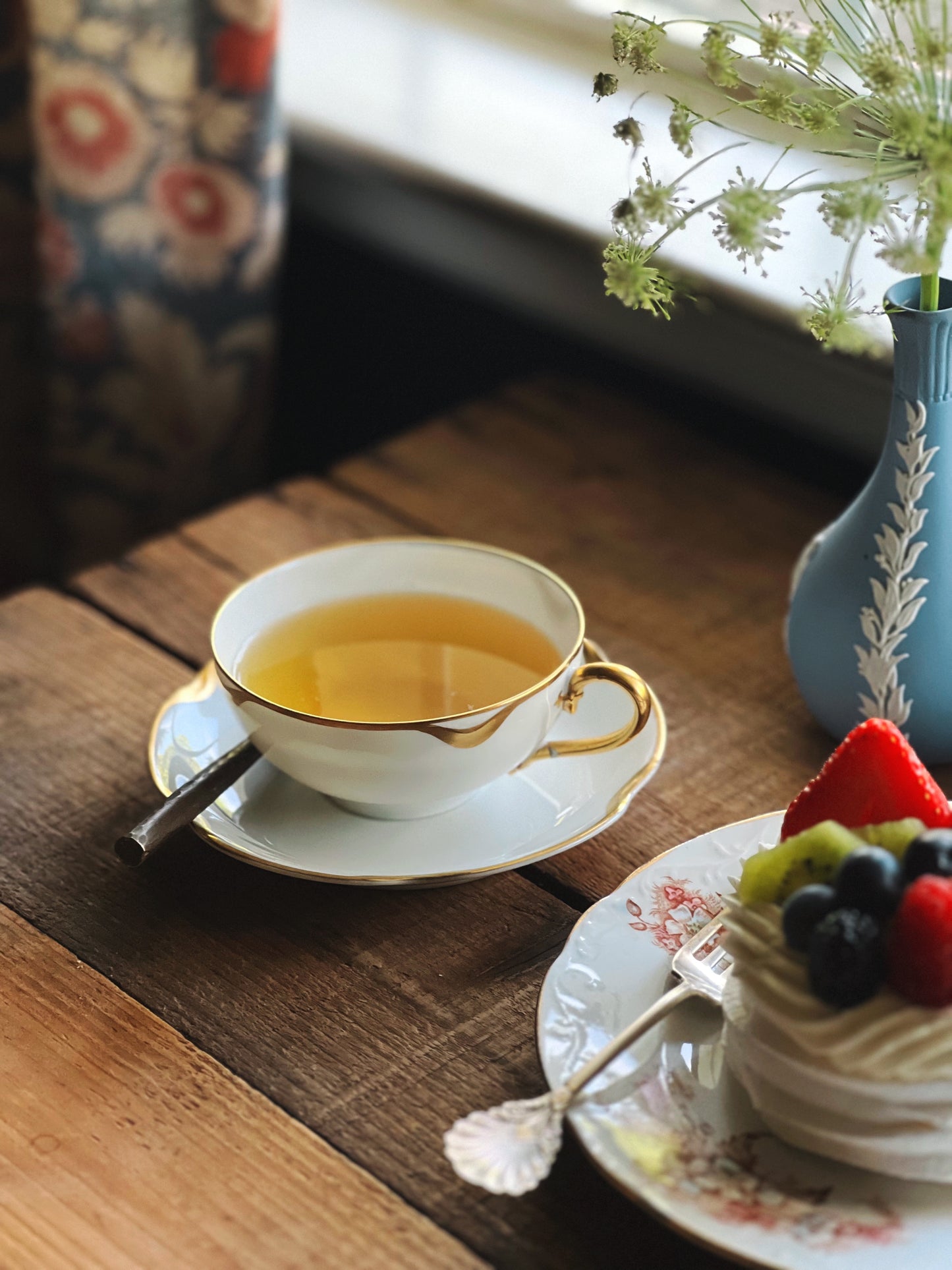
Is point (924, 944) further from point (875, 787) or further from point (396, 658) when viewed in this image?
point (396, 658)

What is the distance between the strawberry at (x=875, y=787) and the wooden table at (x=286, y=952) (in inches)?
6.8

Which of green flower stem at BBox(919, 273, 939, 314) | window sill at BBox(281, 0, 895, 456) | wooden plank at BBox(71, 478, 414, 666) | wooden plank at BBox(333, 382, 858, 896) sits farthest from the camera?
window sill at BBox(281, 0, 895, 456)

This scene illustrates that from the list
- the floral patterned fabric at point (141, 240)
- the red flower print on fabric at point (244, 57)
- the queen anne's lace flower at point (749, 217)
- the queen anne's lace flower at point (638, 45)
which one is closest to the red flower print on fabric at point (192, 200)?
the floral patterned fabric at point (141, 240)

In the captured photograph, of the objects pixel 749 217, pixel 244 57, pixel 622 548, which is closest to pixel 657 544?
pixel 622 548

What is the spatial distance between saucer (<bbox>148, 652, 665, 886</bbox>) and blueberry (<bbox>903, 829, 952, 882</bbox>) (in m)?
0.22

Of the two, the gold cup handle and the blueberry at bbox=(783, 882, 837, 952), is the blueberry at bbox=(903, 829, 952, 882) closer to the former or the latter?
the blueberry at bbox=(783, 882, 837, 952)

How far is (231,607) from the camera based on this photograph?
80 centimetres

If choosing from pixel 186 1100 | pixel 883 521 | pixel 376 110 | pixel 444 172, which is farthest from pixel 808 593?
pixel 376 110

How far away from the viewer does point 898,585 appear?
0.78m

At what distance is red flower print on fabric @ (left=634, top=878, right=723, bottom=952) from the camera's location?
2.18ft

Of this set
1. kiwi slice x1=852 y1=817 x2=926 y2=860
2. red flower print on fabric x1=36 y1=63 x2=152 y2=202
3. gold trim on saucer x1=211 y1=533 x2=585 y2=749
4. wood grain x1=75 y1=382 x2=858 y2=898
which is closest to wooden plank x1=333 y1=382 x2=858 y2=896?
wood grain x1=75 y1=382 x2=858 y2=898

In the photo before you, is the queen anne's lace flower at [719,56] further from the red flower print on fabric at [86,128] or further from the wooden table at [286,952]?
the red flower print on fabric at [86,128]

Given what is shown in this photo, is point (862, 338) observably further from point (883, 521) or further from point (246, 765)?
point (246, 765)

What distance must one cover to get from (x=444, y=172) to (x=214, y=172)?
24cm
